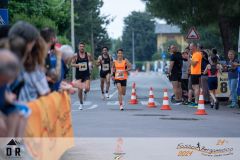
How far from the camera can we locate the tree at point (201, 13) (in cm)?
2609

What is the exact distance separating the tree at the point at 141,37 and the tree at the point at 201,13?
10556 cm

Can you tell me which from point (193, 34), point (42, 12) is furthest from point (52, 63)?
point (42, 12)

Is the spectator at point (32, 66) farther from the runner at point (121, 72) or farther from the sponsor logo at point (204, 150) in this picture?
the runner at point (121, 72)

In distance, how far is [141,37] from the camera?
13962 cm

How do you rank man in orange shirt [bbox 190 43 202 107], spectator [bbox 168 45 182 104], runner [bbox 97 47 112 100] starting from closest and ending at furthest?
man in orange shirt [bbox 190 43 202 107]
spectator [bbox 168 45 182 104]
runner [bbox 97 47 112 100]

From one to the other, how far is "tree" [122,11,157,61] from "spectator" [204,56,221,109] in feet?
382

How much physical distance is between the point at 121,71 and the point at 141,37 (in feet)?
395

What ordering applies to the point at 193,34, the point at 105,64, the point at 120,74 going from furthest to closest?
the point at 193,34, the point at 105,64, the point at 120,74

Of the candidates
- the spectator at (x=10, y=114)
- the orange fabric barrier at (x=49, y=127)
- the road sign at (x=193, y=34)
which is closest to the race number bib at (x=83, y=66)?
the road sign at (x=193, y=34)

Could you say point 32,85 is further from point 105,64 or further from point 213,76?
point 105,64

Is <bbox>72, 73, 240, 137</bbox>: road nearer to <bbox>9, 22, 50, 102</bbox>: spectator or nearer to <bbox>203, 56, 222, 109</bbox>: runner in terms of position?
<bbox>203, 56, 222, 109</bbox>: runner

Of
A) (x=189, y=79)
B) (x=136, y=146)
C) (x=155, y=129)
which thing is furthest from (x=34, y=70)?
(x=189, y=79)

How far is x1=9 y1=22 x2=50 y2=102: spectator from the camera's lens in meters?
5.07

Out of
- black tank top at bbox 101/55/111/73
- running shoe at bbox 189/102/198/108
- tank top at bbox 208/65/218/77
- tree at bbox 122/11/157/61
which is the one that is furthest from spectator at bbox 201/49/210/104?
tree at bbox 122/11/157/61
